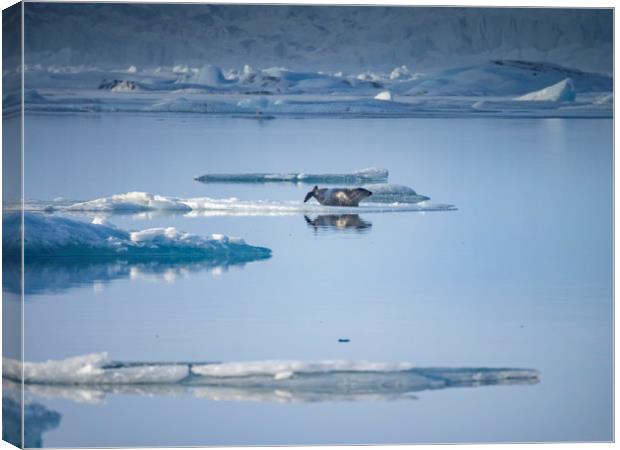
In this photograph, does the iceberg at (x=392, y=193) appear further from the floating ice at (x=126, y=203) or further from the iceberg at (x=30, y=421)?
the iceberg at (x=30, y=421)

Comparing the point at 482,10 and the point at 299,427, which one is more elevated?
the point at 482,10

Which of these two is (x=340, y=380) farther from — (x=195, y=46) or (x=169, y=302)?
(x=195, y=46)

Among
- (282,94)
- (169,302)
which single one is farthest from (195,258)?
(282,94)

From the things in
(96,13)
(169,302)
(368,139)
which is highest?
(96,13)

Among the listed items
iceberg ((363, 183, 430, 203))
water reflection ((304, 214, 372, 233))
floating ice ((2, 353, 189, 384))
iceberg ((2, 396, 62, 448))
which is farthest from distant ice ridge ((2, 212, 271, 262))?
iceberg ((2, 396, 62, 448))

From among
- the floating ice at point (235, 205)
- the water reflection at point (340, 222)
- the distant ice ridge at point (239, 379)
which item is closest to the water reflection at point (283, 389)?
the distant ice ridge at point (239, 379)

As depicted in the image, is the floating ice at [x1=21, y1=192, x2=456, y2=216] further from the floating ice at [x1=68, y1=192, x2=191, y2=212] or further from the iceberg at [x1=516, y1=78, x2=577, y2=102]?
the iceberg at [x1=516, y1=78, x2=577, y2=102]
